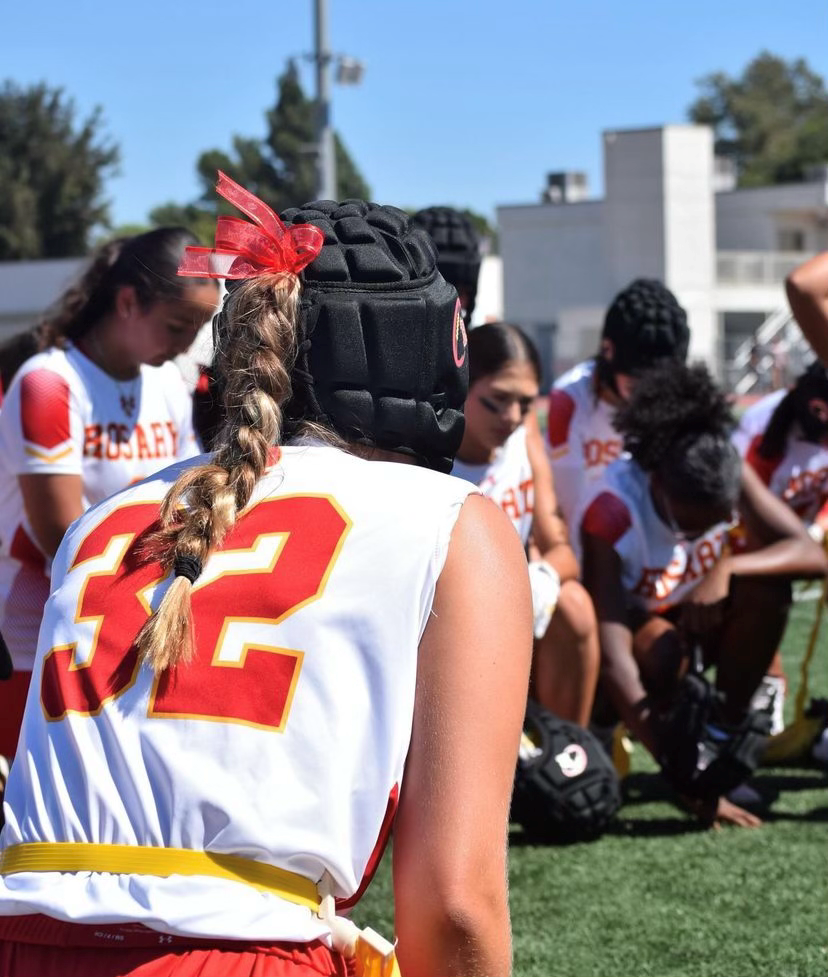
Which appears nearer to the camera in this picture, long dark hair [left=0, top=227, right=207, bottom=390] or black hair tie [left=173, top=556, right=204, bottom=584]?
black hair tie [left=173, top=556, right=204, bottom=584]

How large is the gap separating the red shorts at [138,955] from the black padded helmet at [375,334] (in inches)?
25.8

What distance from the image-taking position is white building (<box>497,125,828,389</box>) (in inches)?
1762

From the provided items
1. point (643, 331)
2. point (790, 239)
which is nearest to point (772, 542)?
point (643, 331)

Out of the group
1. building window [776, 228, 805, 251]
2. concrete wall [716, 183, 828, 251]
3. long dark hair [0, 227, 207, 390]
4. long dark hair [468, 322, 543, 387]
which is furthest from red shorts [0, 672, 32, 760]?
building window [776, 228, 805, 251]

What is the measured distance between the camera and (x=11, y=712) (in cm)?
348

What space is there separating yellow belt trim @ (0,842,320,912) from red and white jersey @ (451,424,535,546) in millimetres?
3181

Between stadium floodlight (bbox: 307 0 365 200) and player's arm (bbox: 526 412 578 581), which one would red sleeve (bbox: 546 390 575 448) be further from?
stadium floodlight (bbox: 307 0 365 200)

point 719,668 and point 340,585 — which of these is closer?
point 340,585

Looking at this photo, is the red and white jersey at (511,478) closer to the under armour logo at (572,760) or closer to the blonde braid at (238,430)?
the under armour logo at (572,760)

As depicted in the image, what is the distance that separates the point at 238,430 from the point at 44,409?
7.07 ft

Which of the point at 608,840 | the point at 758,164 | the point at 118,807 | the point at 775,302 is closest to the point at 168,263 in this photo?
the point at 608,840

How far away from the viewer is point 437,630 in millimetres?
1630

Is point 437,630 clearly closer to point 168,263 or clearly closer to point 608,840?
point 168,263

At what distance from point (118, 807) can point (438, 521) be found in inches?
18.8
